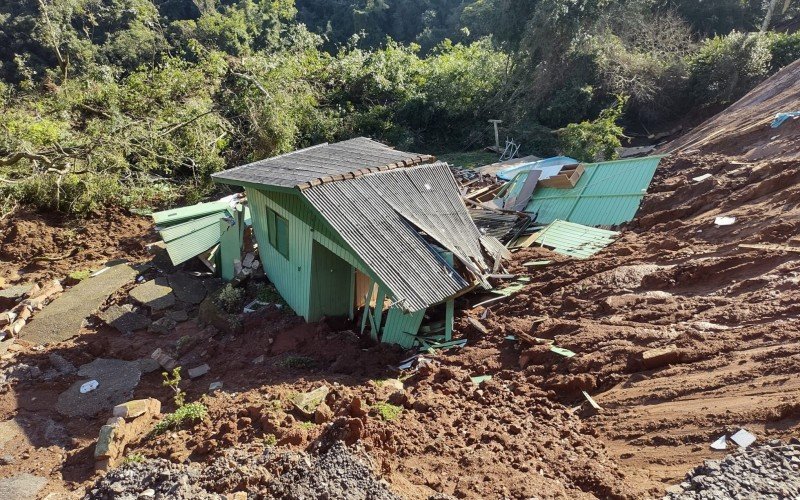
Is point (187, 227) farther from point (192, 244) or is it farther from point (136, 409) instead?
point (136, 409)

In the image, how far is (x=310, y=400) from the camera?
22.9 feet

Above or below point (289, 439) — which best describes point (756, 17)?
above

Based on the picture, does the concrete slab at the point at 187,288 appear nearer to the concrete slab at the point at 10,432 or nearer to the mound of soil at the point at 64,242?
the mound of soil at the point at 64,242

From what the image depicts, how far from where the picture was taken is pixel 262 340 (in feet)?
32.0

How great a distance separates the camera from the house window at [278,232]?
413 inches

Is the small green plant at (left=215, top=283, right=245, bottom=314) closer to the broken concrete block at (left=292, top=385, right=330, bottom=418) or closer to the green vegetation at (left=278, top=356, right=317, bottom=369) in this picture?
the green vegetation at (left=278, top=356, right=317, bottom=369)

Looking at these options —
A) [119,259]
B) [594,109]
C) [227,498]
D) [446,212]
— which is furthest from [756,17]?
[227,498]

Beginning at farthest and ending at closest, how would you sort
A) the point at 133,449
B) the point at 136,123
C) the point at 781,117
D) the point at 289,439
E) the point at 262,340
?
1. the point at 136,123
2. the point at 781,117
3. the point at 262,340
4. the point at 133,449
5. the point at 289,439

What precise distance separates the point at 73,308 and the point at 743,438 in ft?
40.2

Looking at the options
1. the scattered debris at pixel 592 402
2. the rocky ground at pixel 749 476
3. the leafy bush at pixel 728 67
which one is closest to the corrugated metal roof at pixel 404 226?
the scattered debris at pixel 592 402

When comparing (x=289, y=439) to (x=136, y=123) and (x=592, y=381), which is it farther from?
(x=136, y=123)

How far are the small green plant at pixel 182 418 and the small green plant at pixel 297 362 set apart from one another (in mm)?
1842

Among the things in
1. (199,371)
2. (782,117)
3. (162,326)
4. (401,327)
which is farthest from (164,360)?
(782,117)

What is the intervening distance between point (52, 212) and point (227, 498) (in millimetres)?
13951
